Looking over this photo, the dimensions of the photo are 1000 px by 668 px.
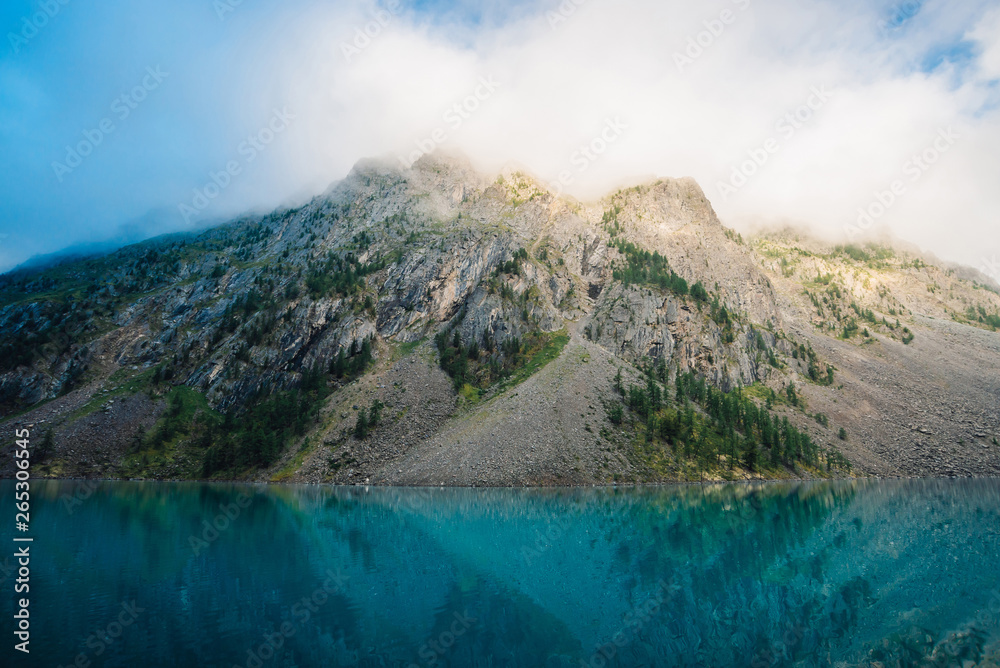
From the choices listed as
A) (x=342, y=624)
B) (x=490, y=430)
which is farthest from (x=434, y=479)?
(x=342, y=624)

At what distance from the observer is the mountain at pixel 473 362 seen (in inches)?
3784

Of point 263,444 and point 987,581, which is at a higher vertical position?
point 263,444

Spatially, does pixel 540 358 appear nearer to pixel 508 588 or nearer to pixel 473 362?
pixel 473 362

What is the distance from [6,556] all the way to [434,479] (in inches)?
2380

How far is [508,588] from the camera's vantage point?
25.0 metres

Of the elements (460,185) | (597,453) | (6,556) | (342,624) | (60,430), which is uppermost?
(460,185)

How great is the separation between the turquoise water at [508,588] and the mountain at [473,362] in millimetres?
44613

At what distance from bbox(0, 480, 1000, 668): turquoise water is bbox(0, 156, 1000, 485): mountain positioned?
4461cm

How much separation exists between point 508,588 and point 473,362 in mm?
99002

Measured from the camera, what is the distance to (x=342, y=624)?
753 inches

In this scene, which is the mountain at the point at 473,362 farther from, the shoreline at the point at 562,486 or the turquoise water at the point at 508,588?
the turquoise water at the point at 508,588

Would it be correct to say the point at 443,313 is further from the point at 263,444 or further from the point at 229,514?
the point at 229,514

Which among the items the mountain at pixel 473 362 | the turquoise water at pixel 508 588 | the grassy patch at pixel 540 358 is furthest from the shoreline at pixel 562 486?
the grassy patch at pixel 540 358

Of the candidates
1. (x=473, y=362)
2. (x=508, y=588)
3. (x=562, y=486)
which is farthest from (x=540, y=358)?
(x=508, y=588)
